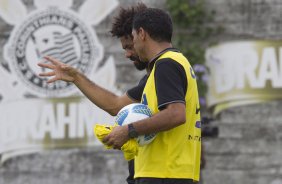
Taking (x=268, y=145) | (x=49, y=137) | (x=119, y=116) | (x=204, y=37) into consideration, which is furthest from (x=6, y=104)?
(x=119, y=116)

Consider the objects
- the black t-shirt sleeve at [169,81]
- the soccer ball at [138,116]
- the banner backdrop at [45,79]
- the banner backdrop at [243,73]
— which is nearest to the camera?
the black t-shirt sleeve at [169,81]

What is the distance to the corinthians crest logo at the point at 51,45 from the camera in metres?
9.50

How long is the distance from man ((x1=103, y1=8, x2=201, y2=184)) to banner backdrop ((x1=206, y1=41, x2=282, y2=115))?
4.61 metres

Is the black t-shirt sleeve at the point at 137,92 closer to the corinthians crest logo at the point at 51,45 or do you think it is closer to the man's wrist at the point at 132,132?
the man's wrist at the point at 132,132

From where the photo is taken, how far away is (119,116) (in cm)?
459

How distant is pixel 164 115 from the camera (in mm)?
4340

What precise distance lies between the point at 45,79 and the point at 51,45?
405 mm

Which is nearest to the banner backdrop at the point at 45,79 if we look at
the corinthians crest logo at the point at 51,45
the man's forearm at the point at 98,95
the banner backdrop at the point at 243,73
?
the corinthians crest logo at the point at 51,45

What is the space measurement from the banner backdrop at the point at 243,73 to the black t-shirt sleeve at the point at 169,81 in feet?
16.1

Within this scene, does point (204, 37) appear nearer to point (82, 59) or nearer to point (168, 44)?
point (82, 59)

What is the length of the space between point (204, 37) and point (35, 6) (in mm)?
2025

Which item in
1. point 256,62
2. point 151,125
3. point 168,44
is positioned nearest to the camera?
point 151,125

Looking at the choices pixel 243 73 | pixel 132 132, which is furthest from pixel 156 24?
pixel 243 73

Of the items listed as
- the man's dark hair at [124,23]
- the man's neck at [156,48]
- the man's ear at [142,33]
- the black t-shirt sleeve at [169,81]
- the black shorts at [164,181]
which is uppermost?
the man's dark hair at [124,23]
